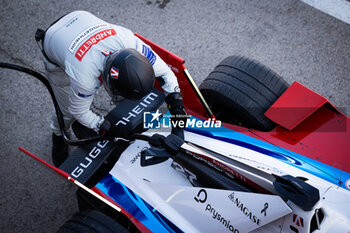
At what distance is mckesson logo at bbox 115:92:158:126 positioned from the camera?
88.3 inches

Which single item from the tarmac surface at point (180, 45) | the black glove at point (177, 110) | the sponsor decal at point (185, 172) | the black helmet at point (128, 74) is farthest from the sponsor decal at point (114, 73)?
the tarmac surface at point (180, 45)

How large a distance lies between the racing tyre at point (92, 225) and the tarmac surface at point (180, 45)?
1.01 metres

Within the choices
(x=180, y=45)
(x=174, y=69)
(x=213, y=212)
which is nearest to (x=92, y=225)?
(x=213, y=212)

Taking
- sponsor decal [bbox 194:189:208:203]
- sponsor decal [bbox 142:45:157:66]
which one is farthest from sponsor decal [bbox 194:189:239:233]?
sponsor decal [bbox 142:45:157:66]

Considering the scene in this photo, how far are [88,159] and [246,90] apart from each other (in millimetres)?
1269

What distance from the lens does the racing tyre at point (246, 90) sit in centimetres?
241

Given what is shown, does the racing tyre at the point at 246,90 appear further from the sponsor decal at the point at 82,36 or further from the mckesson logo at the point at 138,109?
the sponsor decal at the point at 82,36

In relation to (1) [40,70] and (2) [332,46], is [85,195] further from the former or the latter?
(2) [332,46]

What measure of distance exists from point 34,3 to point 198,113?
287 centimetres

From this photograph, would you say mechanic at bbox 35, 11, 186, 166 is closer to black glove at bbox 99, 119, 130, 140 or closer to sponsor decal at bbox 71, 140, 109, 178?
black glove at bbox 99, 119, 130, 140

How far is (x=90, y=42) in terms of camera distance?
2.03m

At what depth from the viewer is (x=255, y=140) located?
2.22 metres

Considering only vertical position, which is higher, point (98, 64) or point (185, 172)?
point (98, 64)

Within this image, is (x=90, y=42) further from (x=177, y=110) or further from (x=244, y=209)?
(x=244, y=209)
